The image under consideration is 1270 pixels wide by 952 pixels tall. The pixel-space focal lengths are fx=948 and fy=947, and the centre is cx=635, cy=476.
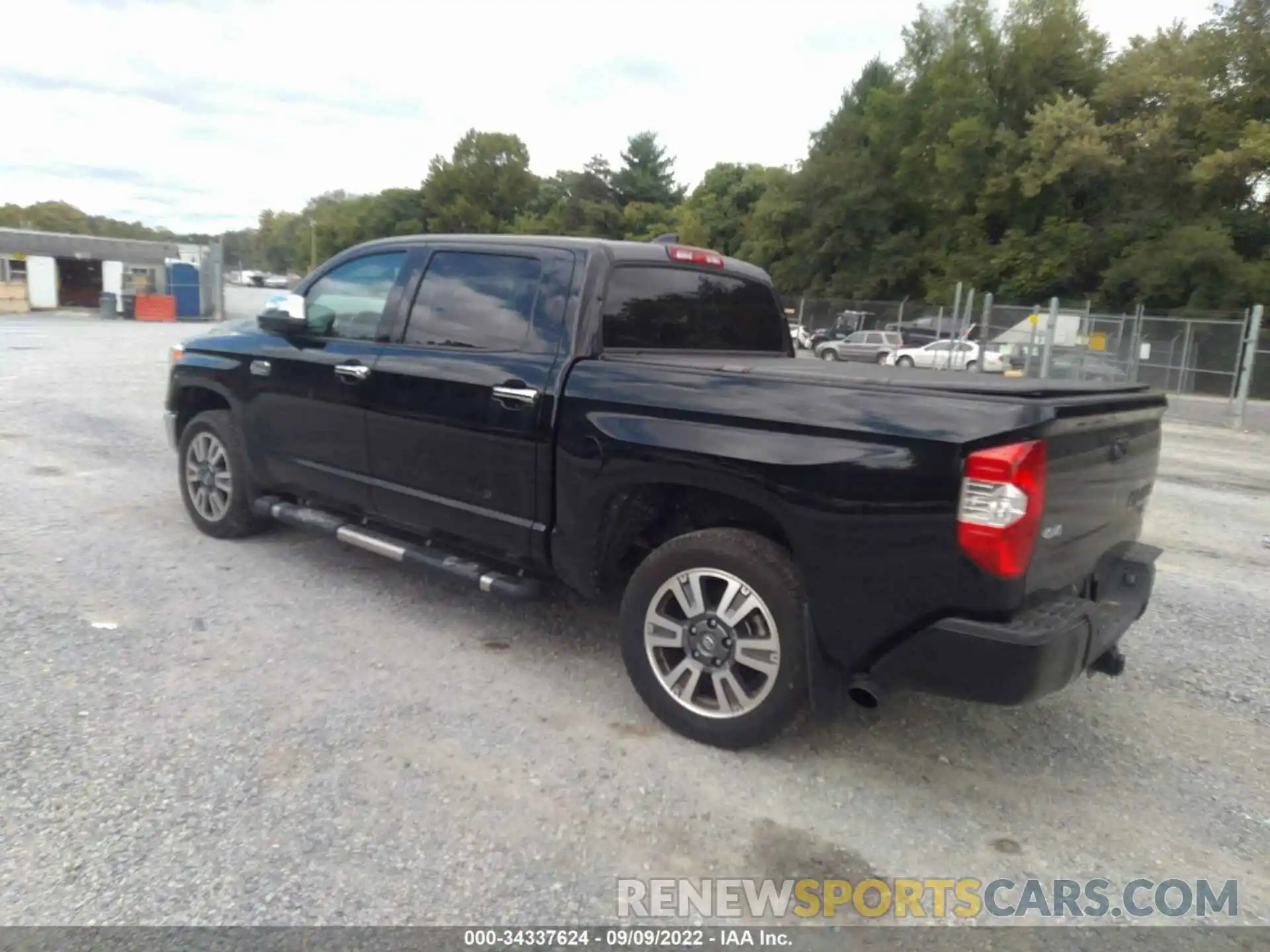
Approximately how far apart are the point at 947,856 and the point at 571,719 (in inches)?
58.1

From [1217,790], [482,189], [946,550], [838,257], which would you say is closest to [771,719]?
[946,550]

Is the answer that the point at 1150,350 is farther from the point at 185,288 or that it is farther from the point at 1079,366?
the point at 185,288

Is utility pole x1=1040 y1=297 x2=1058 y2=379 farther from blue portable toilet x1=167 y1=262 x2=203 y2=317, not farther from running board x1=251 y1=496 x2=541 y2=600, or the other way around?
blue portable toilet x1=167 y1=262 x2=203 y2=317

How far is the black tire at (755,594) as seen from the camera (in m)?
3.25

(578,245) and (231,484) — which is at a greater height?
(578,245)

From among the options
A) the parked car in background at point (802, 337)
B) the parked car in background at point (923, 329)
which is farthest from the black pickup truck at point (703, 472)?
the parked car in background at point (802, 337)

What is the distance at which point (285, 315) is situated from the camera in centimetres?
505

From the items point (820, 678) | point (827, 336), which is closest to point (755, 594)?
point (820, 678)

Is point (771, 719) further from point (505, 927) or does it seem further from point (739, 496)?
point (505, 927)

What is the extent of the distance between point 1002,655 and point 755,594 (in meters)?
0.83

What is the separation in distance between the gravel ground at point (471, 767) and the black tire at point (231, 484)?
1.33 ft

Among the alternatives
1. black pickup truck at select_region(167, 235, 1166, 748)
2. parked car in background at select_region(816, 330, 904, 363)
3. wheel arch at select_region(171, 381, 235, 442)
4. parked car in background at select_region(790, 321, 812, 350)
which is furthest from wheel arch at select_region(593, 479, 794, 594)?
parked car in background at select_region(790, 321, 812, 350)

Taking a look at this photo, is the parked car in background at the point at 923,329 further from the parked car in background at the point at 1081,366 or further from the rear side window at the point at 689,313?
the rear side window at the point at 689,313

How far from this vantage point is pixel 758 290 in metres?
5.09
